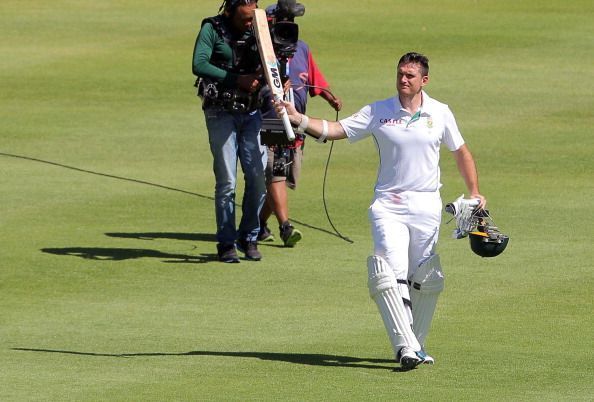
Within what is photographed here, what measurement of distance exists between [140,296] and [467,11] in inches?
643

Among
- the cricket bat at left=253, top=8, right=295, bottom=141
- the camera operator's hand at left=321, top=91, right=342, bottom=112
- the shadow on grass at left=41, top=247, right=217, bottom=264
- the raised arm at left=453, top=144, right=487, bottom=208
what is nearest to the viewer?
the raised arm at left=453, top=144, right=487, bottom=208

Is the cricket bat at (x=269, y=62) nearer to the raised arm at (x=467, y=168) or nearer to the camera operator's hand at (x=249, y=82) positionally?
the raised arm at (x=467, y=168)

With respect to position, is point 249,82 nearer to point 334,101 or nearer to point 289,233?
point 334,101

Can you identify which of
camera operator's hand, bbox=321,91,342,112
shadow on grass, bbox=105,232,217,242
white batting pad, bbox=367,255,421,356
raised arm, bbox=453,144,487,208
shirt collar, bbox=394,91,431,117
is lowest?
shadow on grass, bbox=105,232,217,242

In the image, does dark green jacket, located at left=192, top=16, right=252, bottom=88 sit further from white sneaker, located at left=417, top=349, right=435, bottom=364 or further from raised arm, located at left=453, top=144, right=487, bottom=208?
white sneaker, located at left=417, top=349, right=435, bottom=364

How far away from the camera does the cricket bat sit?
10773 millimetres

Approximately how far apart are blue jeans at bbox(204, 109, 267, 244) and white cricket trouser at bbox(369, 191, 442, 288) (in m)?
3.47

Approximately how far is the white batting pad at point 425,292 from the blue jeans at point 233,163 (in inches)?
145

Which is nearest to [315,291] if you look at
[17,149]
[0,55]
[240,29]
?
[240,29]

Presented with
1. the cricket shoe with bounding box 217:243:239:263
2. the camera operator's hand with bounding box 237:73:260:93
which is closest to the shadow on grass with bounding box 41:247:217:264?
the cricket shoe with bounding box 217:243:239:263

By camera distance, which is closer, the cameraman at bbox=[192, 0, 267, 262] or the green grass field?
the green grass field

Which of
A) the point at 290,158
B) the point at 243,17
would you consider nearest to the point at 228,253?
the point at 290,158

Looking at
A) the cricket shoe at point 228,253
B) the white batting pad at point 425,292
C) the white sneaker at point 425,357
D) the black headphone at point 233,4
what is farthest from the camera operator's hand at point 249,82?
the white sneaker at point 425,357

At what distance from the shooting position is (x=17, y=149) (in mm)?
19406
